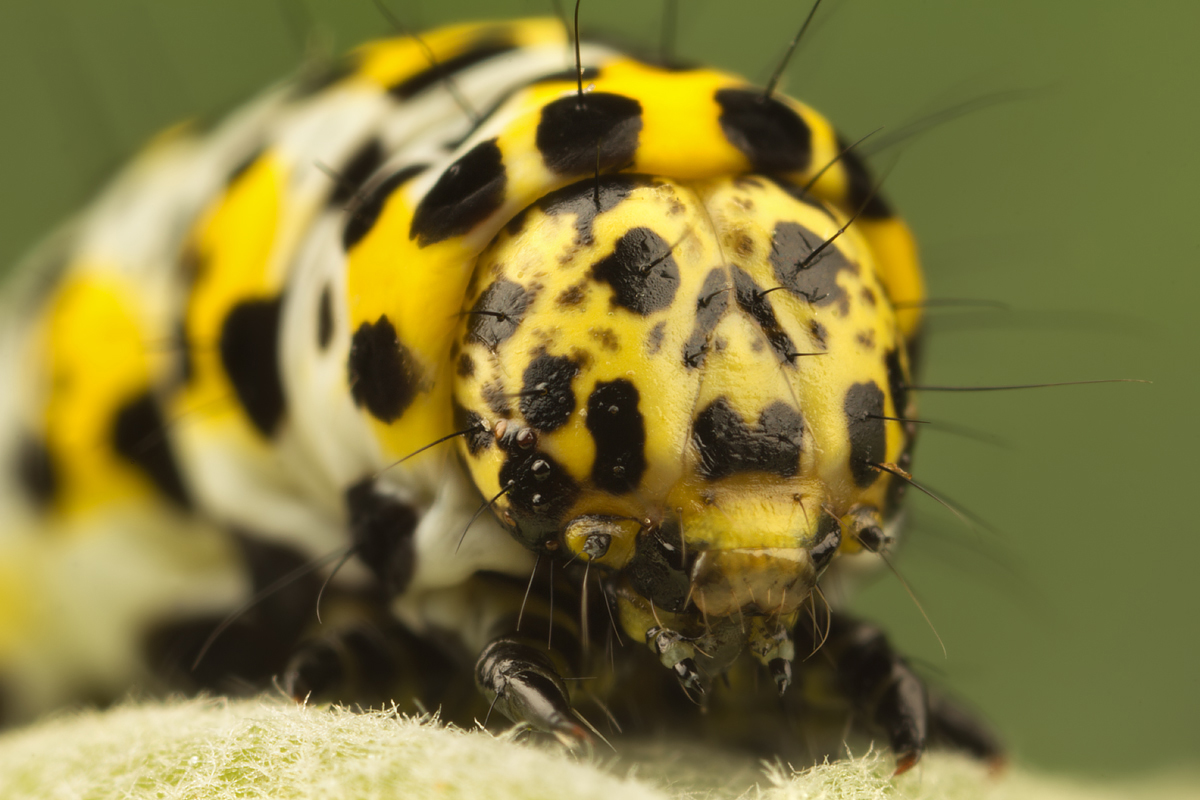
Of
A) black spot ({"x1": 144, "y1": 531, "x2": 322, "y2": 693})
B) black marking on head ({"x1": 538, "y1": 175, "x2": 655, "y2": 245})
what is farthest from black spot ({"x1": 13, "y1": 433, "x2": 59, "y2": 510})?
black marking on head ({"x1": 538, "y1": 175, "x2": 655, "y2": 245})

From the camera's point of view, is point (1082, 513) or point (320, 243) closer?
point (320, 243)

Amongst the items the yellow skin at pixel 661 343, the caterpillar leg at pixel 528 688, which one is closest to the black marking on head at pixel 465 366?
the yellow skin at pixel 661 343

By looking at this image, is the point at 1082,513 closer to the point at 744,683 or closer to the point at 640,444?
the point at 744,683

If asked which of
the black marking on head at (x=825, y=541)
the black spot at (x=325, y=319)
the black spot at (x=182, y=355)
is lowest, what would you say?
the black marking on head at (x=825, y=541)

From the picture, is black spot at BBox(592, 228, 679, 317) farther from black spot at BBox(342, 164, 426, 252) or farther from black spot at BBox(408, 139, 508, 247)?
black spot at BBox(342, 164, 426, 252)

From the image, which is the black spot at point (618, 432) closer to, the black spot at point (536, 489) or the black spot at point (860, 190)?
the black spot at point (536, 489)

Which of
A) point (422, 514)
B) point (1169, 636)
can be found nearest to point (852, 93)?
point (1169, 636)
